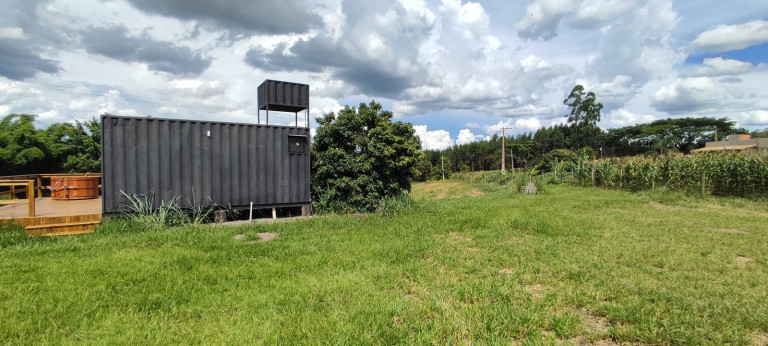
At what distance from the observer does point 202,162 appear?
808cm

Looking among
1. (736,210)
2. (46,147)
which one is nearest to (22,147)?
(46,147)

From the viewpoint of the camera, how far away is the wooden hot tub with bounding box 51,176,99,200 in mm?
9312

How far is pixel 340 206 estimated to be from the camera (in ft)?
31.2

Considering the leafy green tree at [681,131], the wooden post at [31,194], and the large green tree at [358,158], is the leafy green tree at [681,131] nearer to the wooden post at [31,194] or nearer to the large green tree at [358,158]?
the large green tree at [358,158]

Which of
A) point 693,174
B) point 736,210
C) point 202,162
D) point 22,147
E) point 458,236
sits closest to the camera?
point 458,236

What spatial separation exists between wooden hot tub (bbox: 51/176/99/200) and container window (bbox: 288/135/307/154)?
19.2 ft

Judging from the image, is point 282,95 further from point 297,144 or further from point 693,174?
point 693,174

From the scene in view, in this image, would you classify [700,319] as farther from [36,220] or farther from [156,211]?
[36,220]

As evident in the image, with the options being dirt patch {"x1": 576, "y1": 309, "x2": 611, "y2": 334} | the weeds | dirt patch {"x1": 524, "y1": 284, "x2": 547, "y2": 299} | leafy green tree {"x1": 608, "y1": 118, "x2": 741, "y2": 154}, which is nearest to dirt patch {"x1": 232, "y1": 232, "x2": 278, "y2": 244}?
the weeds

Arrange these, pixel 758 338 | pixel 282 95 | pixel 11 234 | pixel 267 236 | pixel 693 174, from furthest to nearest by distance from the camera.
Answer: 1. pixel 693 174
2. pixel 282 95
3. pixel 267 236
4. pixel 11 234
5. pixel 758 338

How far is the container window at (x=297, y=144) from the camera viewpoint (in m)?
9.19

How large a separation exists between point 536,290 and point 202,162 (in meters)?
7.42

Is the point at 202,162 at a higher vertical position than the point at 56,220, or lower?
higher

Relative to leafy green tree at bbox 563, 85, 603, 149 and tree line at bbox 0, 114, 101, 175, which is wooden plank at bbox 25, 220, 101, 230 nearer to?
tree line at bbox 0, 114, 101, 175
